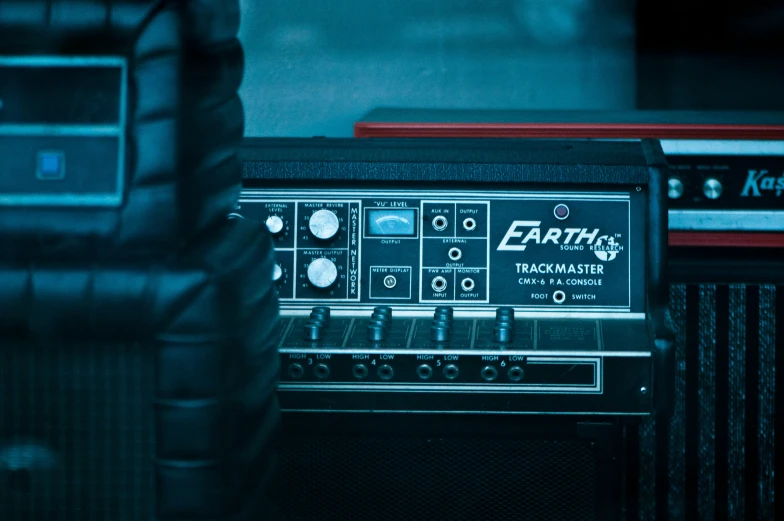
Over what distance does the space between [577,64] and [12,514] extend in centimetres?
176

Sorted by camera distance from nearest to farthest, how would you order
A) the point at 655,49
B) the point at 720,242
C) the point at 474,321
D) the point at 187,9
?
the point at 187,9
the point at 474,321
the point at 720,242
the point at 655,49

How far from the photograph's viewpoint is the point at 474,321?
48.1 inches

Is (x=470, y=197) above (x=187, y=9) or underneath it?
underneath

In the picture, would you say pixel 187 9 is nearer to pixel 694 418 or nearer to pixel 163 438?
pixel 163 438

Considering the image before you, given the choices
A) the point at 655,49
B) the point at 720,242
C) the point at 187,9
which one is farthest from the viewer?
the point at 655,49

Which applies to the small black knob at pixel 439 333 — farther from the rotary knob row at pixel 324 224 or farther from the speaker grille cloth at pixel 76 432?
the speaker grille cloth at pixel 76 432

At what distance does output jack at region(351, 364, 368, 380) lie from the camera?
1128 mm

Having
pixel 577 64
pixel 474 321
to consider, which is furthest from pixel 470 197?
pixel 577 64

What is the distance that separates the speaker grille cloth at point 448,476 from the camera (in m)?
1.20

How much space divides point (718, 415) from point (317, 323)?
24.9 inches

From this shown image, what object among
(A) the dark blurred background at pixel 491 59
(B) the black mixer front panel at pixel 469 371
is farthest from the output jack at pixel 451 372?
(A) the dark blurred background at pixel 491 59

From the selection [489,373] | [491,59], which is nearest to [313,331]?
[489,373]

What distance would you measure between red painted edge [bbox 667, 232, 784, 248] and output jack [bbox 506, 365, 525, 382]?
418 millimetres

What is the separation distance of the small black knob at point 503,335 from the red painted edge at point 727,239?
0.39 m
